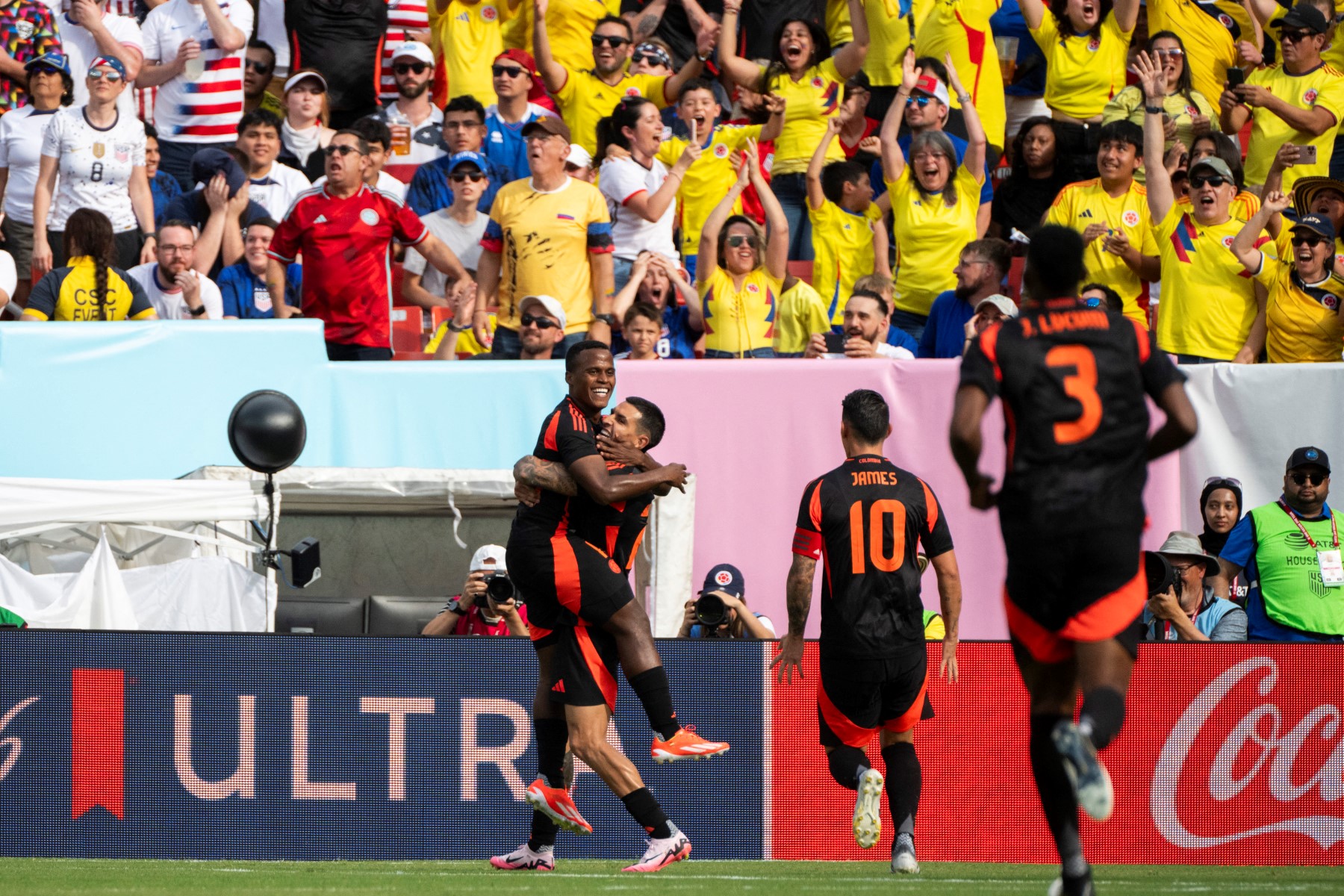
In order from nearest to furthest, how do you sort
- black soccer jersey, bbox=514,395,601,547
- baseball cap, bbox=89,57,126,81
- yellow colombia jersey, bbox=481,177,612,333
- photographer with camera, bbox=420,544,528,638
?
black soccer jersey, bbox=514,395,601,547
photographer with camera, bbox=420,544,528,638
yellow colombia jersey, bbox=481,177,612,333
baseball cap, bbox=89,57,126,81

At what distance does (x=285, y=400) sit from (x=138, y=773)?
220 cm

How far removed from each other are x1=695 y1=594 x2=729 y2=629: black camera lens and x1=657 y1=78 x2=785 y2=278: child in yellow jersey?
193 inches

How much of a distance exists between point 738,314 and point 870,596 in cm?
503

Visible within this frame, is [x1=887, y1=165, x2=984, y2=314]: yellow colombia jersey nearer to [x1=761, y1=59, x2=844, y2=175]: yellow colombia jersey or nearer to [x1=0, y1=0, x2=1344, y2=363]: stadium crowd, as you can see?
[x1=0, y1=0, x2=1344, y2=363]: stadium crowd

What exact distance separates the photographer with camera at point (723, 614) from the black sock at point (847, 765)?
4.57 ft

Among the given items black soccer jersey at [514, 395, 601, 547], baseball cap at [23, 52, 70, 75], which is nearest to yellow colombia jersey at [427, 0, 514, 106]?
baseball cap at [23, 52, 70, 75]

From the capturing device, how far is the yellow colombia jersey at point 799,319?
12516 mm

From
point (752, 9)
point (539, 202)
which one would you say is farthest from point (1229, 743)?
point (752, 9)

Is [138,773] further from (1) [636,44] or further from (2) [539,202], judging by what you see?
(1) [636,44]

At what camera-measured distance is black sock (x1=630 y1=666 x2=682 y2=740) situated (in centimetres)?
739

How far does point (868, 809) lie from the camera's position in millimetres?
7426

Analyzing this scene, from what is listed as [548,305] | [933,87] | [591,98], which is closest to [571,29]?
[591,98]

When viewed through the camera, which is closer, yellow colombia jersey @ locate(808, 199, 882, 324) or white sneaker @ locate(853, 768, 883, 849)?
white sneaker @ locate(853, 768, 883, 849)

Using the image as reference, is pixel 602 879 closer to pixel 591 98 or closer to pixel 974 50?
pixel 974 50
